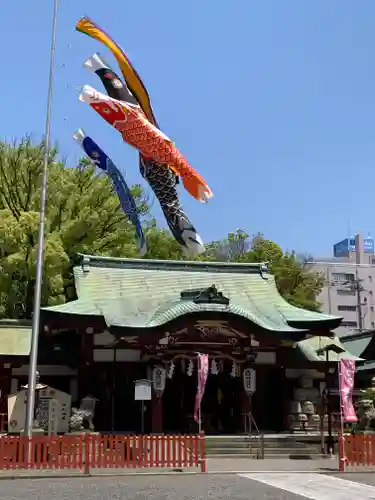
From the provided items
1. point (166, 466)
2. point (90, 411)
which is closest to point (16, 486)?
point (166, 466)

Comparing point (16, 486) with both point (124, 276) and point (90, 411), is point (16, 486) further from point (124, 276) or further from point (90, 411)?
point (124, 276)

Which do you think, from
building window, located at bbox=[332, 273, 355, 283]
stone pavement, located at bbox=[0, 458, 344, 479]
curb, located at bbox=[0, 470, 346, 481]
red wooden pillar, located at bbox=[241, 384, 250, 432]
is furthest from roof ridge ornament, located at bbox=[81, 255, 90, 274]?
building window, located at bbox=[332, 273, 355, 283]

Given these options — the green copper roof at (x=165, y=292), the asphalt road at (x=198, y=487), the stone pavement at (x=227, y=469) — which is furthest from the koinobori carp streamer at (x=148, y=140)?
the asphalt road at (x=198, y=487)

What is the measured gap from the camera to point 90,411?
816 inches

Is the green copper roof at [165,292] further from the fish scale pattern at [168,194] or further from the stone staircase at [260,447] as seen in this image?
the fish scale pattern at [168,194]

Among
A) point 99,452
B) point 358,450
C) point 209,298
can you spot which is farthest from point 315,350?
point 99,452

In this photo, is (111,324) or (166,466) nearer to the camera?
(166,466)

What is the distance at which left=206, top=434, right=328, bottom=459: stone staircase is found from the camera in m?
19.6

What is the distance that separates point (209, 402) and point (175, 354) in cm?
316

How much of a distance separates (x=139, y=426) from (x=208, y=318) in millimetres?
5110

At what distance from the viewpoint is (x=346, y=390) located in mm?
16938

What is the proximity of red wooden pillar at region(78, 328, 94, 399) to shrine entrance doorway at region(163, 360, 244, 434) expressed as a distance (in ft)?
9.88

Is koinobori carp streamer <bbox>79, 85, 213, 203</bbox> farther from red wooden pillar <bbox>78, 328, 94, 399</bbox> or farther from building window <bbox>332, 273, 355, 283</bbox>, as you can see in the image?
building window <bbox>332, 273, 355, 283</bbox>

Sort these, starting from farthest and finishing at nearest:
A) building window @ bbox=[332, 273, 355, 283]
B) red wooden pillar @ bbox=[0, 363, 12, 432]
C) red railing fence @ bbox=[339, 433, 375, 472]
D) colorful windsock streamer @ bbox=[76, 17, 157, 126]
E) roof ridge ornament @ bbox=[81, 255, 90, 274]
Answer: building window @ bbox=[332, 273, 355, 283]
colorful windsock streamer @ bbox=[76, 17, 157, 126]
roof ridge ornament @ bbox=[81, 255, 90, 274]
red wooden pillar @ bbox=[0, 363, 12, 432]
red railing fence @ bbox=[339, 433, 375, 472]
